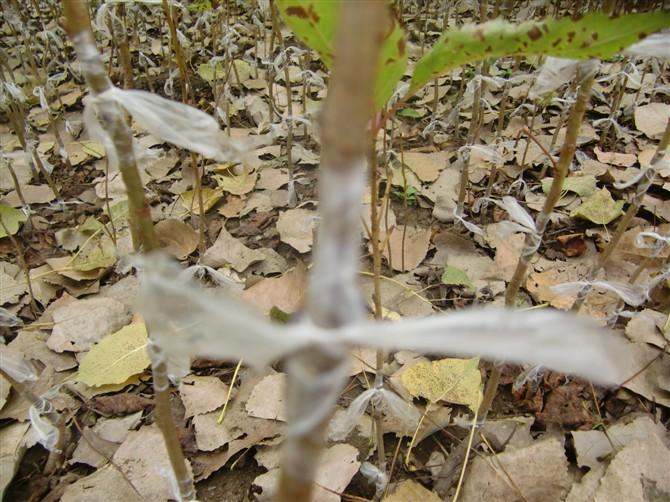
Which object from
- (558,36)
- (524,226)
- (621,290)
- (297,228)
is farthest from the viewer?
(297,228)

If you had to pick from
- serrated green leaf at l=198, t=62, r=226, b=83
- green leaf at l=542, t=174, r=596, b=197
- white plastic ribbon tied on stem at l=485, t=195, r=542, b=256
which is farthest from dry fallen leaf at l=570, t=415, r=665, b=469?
serrated green leaf at l=198, t=62, r=226, b=83

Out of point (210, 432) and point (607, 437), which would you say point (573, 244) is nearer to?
point (607, 437)

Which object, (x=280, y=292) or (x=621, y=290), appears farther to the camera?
(x=280, y=292)

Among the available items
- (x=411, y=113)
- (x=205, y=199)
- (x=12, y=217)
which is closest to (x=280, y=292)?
(x=205, y=199)

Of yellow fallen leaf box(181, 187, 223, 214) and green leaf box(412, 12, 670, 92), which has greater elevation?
green leaf box(412, 12, 670, 92)

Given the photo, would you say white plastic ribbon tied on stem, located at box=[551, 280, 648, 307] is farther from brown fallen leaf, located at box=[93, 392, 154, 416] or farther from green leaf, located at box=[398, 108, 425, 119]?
green leaf, located at box=[398, 108, 425, 119]

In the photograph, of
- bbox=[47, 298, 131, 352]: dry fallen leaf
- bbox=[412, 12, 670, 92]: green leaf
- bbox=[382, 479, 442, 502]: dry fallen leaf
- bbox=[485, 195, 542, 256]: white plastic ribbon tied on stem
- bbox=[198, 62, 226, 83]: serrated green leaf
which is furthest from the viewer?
bbox=[198, 62, 226, 83]: serrated green leaf
